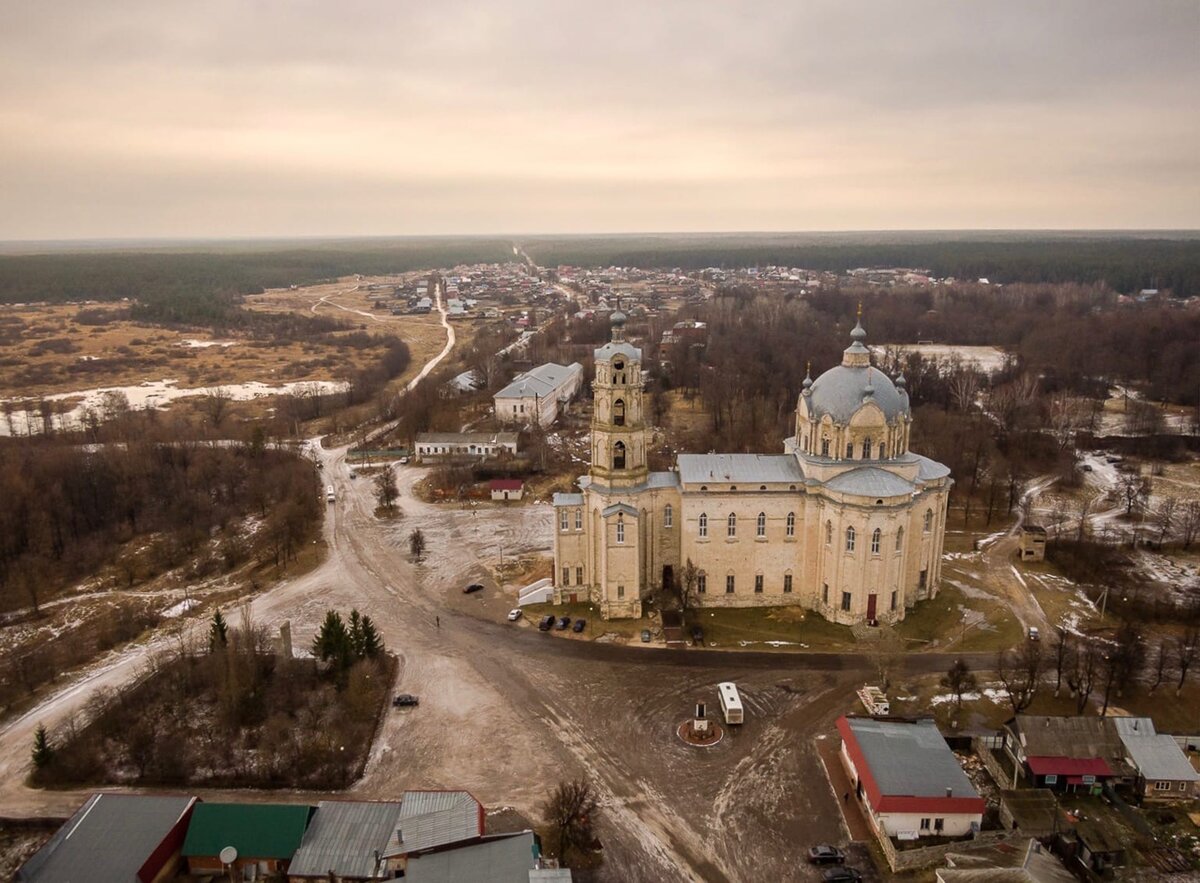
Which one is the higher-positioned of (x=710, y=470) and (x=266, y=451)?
(x=710, y=470)

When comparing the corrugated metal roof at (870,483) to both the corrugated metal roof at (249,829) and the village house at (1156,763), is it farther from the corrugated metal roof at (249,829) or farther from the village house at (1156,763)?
the corrugated metal roof at (249,829)

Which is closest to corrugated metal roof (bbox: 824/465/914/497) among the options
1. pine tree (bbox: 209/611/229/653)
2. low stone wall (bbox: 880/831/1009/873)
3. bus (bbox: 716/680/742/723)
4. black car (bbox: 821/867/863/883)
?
bus (bbox: 716/680/742/723)

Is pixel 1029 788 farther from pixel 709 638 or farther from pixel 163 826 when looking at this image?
pixel 163 826

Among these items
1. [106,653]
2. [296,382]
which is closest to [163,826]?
[106,653]

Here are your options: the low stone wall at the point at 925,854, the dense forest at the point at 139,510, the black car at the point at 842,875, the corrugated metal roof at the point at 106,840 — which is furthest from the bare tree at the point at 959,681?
the dense forest at the point at 139,510

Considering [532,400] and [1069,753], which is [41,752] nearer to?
[1069,753]

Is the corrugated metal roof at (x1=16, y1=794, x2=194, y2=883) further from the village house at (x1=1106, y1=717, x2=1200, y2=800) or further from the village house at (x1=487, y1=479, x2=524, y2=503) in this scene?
the village house at (x1=487, y1=479, x2=524, y2=503)

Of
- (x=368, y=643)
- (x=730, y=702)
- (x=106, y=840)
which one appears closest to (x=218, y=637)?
(x=368, y=643)
